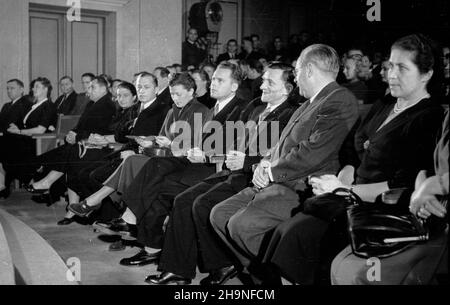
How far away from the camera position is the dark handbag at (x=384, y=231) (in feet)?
5.79

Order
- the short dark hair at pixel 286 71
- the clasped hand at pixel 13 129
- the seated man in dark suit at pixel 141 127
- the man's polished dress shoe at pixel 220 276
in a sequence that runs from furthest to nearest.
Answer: the clasped hand at pixel 13 129 < the seated man in dark suit at pixel 141 127 < the short dark hair at pixel 286 71 < the man's polished dress shoe at pixel 220 276

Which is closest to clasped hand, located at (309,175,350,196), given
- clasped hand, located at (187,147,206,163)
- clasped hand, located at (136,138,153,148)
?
clasped hand, located at (187,147,206,163)

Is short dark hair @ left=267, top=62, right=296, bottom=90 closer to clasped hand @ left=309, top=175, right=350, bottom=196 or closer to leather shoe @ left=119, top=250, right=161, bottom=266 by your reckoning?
clasped hand @ left=309, top=175, right=350, bottom=196

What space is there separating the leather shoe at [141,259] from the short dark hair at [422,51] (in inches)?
76.6

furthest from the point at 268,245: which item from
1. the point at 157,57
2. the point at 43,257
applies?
the point at 157,57

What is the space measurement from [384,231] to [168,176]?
6.48 ft

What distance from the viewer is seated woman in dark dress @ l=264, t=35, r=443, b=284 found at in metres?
2.14

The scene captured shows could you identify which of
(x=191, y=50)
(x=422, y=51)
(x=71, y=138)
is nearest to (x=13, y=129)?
(x=71, y=138)

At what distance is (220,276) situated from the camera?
303cm

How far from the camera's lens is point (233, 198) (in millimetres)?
2902

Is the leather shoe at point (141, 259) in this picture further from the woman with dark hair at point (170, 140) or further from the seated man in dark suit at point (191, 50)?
the seated man in dark suit at point (191, 50)

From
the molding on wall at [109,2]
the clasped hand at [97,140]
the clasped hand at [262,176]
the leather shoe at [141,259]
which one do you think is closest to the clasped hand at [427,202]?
the clasped hand at [262,176]

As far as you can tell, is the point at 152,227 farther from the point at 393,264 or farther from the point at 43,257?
the point at 393,264

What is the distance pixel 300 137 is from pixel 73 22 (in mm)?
5866
